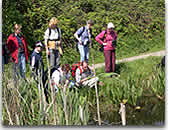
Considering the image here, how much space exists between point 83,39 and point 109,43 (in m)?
0.32

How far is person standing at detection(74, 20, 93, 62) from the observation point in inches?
143

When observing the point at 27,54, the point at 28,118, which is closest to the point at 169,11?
the point at 27,54

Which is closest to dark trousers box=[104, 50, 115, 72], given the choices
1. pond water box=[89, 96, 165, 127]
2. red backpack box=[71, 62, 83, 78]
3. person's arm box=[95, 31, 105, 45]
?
person's arm box=[95, 31, 105, 45]

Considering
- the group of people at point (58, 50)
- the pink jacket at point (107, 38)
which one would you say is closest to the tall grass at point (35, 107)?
the group of people at point (58, 50)

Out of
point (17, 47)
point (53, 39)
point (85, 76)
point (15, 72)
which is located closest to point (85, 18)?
point (53, 39)

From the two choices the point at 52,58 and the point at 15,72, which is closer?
the point at 15,72

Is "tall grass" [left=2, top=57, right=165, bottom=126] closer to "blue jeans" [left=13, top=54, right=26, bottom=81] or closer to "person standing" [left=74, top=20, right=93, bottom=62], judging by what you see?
"blue jeans" [left=13, top=54, right=26, bottom=81]

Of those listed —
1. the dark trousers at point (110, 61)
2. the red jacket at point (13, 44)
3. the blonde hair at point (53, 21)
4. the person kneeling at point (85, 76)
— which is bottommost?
the person kneeling at point (85, 76)

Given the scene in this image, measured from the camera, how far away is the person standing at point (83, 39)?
362 centimetres

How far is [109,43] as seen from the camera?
143 inches

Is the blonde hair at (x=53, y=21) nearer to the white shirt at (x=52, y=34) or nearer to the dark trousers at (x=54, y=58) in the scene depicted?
the white shirt at (x=52, y=34)

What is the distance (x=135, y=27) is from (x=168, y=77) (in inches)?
28.9

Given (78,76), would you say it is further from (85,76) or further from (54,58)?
(54,58)

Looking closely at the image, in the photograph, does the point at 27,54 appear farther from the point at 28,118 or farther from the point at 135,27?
the point at 135,27
